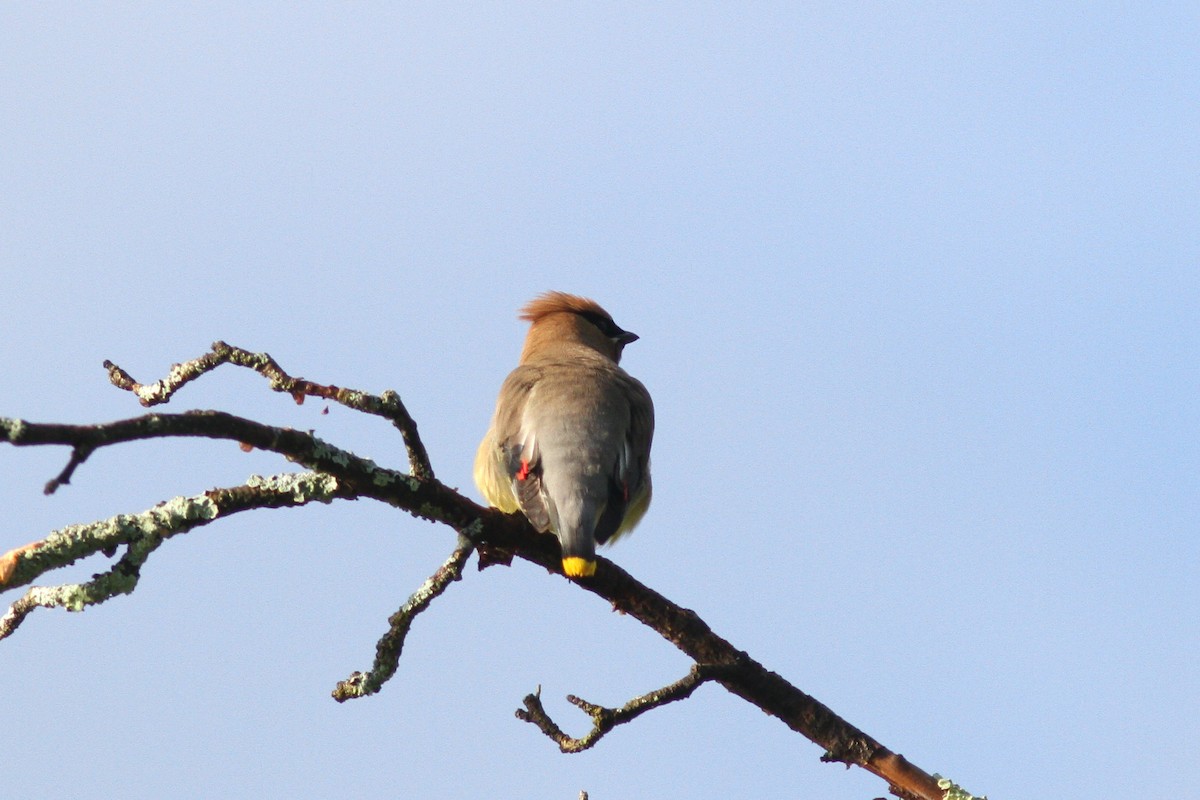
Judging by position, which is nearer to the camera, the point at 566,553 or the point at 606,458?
the point at 566,553

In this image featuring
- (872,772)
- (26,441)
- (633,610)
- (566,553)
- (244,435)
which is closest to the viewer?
(26,441)

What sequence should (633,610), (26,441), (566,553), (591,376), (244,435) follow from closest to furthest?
(26,441), (244,435), (633,610), (566,553), (591,376)

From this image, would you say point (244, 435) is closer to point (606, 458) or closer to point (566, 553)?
point (566, 553)

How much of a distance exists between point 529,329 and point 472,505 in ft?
15.2

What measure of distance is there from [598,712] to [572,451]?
1893 mm

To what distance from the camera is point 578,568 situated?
3906 mm

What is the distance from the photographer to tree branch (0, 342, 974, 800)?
108 inches

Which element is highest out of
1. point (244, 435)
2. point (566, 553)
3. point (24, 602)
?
point (566, 553)

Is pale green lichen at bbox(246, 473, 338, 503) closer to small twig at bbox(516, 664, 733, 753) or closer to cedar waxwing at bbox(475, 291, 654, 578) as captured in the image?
small twig at bbox(516, 664, 733, 753)

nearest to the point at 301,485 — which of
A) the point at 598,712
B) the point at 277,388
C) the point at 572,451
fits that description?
the point at 277,388

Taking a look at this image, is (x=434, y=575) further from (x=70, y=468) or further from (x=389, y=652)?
(x=70, y=468)

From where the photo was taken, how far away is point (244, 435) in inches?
112

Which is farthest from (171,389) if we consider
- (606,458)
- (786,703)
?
(606,458)

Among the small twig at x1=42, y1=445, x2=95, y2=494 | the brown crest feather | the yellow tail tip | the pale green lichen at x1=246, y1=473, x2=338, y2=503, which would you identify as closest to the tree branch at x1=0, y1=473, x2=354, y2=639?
the pale green lichen at x1=246, y1=473, x2=338, y2=503
